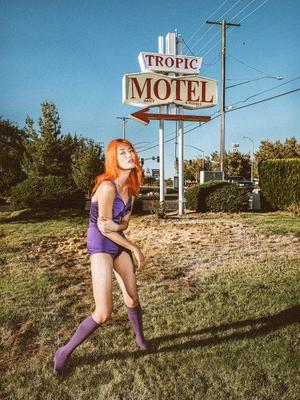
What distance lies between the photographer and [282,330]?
364 cm

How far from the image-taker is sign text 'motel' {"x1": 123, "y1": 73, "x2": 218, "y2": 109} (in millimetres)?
13211

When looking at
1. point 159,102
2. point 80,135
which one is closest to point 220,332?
point 159,102

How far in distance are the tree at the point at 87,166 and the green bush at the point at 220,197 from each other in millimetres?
13737

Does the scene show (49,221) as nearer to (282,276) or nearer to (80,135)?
(282,276)

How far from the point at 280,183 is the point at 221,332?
1280cm

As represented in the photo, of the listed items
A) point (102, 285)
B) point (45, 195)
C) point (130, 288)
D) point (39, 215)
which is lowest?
point (39, 215)

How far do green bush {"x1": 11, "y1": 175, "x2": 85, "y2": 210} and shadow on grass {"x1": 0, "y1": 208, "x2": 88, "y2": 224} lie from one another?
432 millimetres

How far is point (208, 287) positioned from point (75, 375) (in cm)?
266

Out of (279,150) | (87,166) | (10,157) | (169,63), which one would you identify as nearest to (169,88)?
(169,63)

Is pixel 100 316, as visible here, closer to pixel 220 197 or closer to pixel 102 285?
pixel 102 285

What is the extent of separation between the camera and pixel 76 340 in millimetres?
2828

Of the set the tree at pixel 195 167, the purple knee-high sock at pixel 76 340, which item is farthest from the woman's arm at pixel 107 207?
the tree at pixel 195 167

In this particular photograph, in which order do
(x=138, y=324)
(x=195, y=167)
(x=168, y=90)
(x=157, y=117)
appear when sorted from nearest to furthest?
1. (x=138, y=324)
2. (x=157, y=117)
3. (x=168, y=90)
4. (x=195, y=167)

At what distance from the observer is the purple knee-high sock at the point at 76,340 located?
279cm
